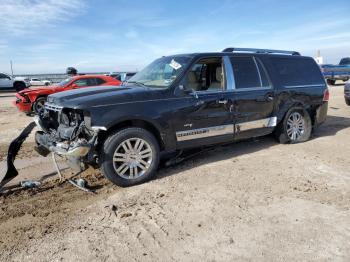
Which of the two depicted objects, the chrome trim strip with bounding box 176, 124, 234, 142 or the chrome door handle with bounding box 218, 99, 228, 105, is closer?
the chrome trim strip with bounding box 176, 124, 234, 142

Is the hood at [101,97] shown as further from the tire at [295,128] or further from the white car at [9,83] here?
the white car at [9,83]

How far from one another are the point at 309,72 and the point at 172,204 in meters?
4.78

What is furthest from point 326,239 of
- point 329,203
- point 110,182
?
point 110,182

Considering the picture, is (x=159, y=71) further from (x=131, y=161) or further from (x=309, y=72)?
(x=309, y=72)

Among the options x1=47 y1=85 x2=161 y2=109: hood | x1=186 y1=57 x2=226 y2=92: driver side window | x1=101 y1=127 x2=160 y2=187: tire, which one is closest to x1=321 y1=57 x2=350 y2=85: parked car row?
x1=186 y1=57 x2=226 y2=92: driver side window

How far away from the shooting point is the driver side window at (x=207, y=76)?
18.5 feet

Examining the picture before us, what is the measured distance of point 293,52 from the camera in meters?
7.52

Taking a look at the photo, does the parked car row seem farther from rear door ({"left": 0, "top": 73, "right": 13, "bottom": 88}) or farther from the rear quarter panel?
rear door ({"left": 0, "top": 73, "right": 13, "bottom": 88})

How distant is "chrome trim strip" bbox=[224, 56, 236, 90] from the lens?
5.91 meters

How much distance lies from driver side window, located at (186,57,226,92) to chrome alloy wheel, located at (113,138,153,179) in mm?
1234

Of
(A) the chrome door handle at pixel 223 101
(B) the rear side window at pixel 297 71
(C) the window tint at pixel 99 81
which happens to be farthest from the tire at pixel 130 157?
(C) the window tint at pixel 99 81

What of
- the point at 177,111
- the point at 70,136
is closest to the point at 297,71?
the point at 177,111

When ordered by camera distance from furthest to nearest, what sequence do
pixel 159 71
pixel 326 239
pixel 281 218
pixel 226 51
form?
pixel 226 51 < pixel 159 71 < pixel 281 218 < pixel 326 239

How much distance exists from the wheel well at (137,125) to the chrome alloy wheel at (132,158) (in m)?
0.24
